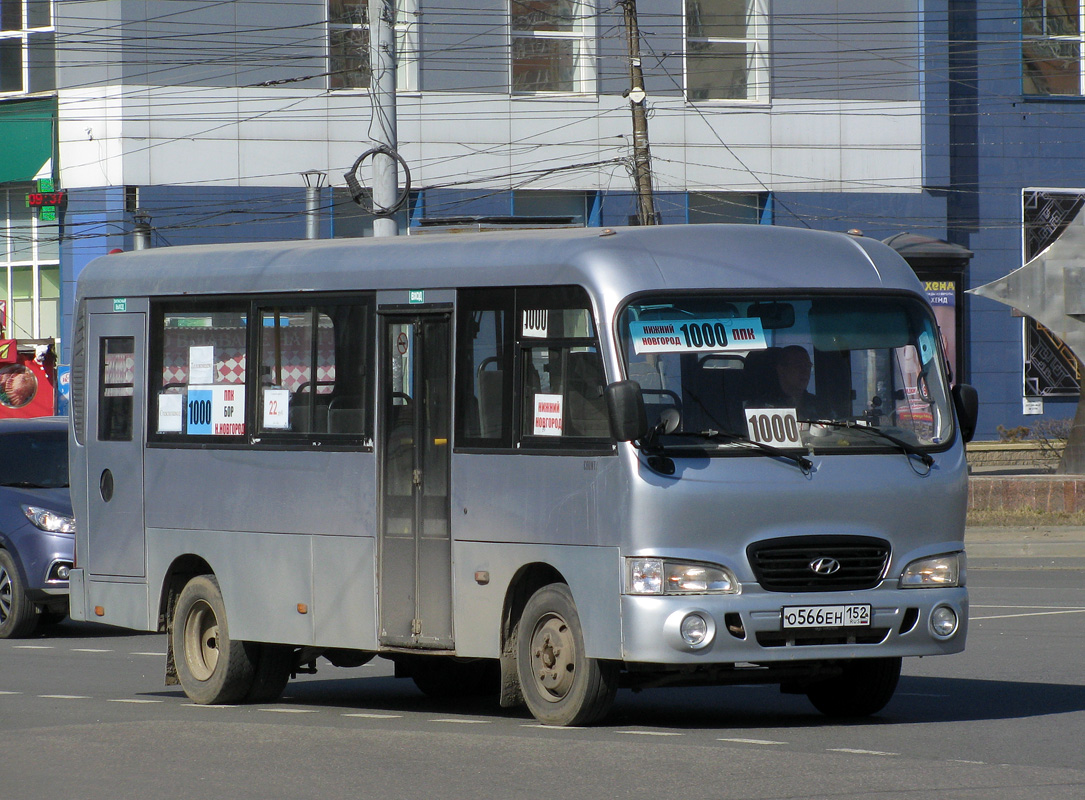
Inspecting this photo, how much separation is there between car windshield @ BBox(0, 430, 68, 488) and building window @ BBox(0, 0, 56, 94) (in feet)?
61.7

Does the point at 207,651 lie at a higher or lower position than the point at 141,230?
lower

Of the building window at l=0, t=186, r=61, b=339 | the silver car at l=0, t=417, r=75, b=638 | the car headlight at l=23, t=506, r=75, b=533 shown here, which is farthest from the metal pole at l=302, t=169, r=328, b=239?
the car headlight at l=23, t=506, r=75, b=533

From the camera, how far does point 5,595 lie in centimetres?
1600

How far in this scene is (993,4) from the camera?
39188mm

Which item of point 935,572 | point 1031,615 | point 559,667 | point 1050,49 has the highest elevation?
point 1050,49

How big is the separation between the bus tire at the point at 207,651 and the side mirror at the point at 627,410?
133 inches

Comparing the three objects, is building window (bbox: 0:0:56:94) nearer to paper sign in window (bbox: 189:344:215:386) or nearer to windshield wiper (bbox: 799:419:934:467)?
paper sign in window (bbox: 189:344:215:386)

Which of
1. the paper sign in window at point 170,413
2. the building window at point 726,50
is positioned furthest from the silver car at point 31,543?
the building window at point 726,50

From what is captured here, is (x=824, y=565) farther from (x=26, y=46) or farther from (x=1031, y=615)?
(x=26, y=46)

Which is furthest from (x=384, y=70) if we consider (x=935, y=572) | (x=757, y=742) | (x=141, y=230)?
(x=757, y=742)

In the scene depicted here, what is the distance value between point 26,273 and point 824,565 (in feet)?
95.3

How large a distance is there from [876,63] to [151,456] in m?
28.1

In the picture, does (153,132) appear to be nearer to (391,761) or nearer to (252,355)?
(252,355)

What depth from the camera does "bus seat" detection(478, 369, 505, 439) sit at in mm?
9539
